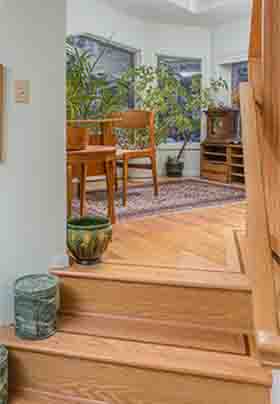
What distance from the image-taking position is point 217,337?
2096mm

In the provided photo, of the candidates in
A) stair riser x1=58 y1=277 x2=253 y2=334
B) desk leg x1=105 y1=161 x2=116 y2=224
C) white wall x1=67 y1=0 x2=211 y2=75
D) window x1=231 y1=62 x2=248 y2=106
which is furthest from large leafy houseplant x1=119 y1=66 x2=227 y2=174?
stair riser x1=58 y1=277 x2=253 y2=334

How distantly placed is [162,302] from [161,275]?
5.2 inches

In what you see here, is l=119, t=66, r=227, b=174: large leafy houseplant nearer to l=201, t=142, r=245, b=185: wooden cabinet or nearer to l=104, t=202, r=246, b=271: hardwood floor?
l=201, t=142, r=245, b=185: wooden cabinet

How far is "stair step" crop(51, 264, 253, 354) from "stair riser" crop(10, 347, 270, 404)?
0.56 feet

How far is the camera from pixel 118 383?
201cm

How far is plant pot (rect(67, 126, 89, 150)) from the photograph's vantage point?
10.2 feet

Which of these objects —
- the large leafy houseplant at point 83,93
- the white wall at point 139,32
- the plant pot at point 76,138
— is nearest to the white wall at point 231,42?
the white wall at point 139,32

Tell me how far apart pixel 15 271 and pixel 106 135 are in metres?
2.10

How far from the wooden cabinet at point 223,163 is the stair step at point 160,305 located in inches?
151

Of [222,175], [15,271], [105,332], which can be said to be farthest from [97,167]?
[222,175]

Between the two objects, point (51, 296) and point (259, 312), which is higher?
point (259, 312)

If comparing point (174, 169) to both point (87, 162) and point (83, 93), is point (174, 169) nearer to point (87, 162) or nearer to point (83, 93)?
point (83, 93)

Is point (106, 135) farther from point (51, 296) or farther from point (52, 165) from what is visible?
point (51, 296)

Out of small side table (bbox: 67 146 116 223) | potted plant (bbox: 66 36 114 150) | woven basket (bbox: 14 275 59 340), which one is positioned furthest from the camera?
potted plant (bbox: 66 36 114 150)
